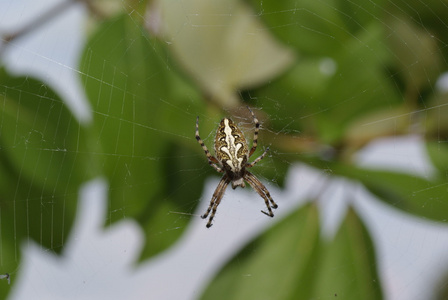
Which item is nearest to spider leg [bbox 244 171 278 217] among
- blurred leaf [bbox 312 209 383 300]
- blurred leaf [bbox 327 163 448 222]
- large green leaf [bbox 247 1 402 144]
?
blurred leaf [bbox 312 209 383 300]

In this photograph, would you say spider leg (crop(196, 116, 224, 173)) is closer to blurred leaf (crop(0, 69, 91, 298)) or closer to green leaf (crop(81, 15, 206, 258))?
green leaf (crop(81, 15, 206, 258))

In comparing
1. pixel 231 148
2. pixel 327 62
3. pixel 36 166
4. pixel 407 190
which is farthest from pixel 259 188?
pixel 36 166

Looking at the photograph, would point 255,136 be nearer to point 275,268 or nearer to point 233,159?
point 233,159

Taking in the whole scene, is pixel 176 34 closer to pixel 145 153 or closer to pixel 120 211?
pixel 145 153

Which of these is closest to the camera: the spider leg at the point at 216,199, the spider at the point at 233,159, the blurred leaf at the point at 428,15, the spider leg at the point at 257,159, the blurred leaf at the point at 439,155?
the blurred leaf at the point at 428,15

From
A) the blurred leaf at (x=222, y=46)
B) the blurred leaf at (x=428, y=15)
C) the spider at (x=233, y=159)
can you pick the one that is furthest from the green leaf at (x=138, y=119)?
the blurred leaf at (x=428, y=15)

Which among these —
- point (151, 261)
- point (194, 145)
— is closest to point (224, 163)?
point (194, 145)

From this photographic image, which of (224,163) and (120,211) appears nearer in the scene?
(120,211)

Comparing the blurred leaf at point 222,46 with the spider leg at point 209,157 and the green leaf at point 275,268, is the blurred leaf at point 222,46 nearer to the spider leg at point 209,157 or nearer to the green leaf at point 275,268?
the spider leg at point 209,157
